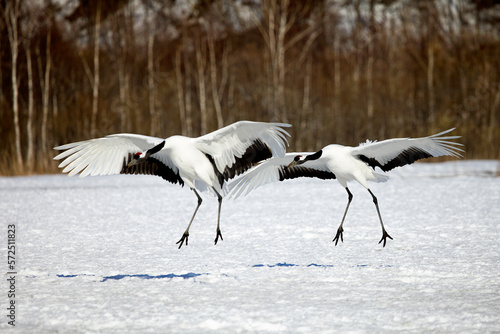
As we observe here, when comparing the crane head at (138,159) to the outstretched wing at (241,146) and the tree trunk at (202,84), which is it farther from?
the tree trunk at (202,84)

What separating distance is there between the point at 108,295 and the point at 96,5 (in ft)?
51.0

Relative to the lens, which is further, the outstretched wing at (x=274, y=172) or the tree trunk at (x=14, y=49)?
the tree trunk at (x=14, y=49)

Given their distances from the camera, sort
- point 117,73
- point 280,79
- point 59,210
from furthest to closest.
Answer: point 117,73 < point 280,79 < point 59,210

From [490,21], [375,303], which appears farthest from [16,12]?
[490,21]

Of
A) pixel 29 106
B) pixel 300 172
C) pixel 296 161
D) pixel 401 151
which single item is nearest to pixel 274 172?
pixel 300 172

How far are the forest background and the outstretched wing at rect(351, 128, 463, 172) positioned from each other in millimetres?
11082

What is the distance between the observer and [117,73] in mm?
20359

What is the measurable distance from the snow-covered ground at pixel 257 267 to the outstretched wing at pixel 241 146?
2.56 feet

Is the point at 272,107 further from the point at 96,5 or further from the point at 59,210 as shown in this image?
the point at 59,210

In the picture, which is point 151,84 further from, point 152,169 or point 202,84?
point 152,169

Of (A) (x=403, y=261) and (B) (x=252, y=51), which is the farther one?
(B) (x=252, y=51)

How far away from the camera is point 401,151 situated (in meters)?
6.25

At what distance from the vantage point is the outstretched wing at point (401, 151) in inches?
232

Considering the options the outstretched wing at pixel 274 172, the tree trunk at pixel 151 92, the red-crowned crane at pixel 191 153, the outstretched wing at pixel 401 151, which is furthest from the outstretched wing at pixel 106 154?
the tree trunk at pixel 151 92
